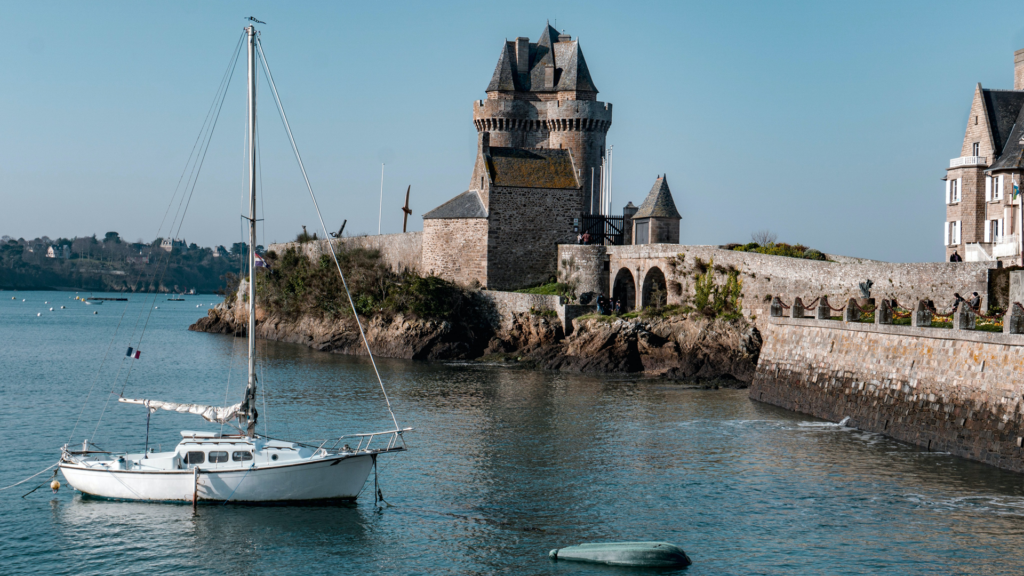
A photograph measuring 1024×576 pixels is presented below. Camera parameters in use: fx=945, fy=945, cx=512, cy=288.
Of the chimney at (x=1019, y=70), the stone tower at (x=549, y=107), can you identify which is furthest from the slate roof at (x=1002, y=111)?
the stone tower at (x=549, y=107)

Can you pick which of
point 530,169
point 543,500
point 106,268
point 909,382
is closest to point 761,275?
point 909,382

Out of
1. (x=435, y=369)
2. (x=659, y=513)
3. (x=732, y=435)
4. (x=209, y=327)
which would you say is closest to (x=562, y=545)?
(x=659, y=513)

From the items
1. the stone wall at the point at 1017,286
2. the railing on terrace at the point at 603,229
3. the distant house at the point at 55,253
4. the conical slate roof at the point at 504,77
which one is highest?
the conical slate roof at the point at 504,77

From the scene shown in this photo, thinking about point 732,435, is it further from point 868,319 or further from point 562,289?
point 562,289

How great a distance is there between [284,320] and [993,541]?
4640 centimetres

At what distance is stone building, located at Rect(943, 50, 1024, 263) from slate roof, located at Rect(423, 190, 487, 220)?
2049 cm

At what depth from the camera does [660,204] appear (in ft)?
143

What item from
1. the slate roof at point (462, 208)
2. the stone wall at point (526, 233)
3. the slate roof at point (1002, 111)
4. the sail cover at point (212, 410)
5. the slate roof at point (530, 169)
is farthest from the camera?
the slate roof at point (462, 208)

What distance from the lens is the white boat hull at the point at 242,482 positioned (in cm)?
1666

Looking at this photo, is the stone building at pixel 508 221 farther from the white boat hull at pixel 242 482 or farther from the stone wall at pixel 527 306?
the white boat hull at pixel 242 482

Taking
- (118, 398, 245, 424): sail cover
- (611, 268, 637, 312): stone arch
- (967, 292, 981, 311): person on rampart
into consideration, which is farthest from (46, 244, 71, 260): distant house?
(967, 292, 981, 311): person on rampart

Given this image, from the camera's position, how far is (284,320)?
55906 mm

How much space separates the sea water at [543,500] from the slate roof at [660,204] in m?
15.0

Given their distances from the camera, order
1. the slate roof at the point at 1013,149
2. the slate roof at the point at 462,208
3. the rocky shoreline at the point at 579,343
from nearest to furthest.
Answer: the rocky shoreline at the point at 579,343 → the slate roof at the point at 1013,149 → the slate roof at the point at 462,208
